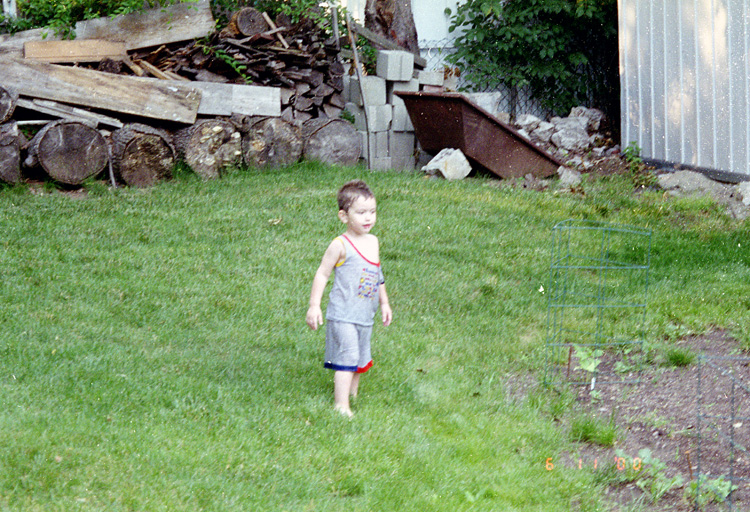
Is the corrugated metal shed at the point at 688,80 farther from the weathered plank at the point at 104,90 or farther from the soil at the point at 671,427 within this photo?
the weathered plank at the point at 104,90

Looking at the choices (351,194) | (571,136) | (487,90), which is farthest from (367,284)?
(487,90)

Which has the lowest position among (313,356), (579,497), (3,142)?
(579,497)

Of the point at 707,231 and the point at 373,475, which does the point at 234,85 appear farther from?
the point at 373,475

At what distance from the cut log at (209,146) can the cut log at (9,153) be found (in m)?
1.84

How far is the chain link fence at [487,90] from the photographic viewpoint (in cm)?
1336

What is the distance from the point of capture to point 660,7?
1039 centimetres

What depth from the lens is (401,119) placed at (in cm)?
1154

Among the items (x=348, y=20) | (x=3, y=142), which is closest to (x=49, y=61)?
(x=3, y=142)

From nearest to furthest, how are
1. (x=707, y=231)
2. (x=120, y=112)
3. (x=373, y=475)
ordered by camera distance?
1. (x=373, y=475)
2. (x=707, y=231)
3. (x=120, y=112)

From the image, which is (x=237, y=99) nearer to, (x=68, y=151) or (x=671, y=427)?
(x=68, y=151)

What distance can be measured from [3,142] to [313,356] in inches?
209

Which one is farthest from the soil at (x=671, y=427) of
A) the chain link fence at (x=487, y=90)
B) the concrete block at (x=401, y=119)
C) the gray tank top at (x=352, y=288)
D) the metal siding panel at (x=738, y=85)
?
the chain link fence at (x=487, y=90)

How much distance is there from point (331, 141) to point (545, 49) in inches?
172

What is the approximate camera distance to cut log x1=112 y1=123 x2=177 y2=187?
898cm
